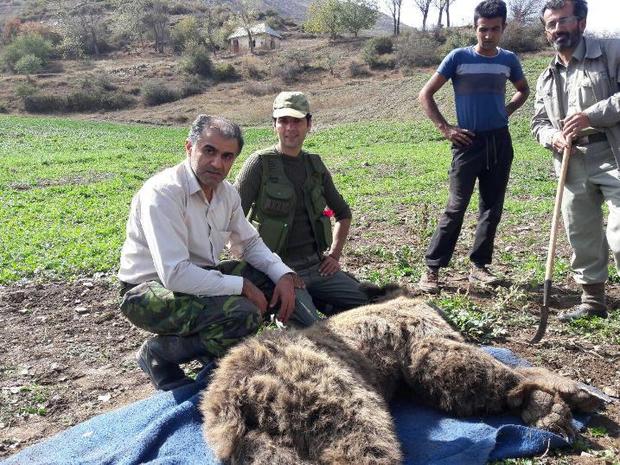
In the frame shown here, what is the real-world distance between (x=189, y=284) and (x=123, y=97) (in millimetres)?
44118

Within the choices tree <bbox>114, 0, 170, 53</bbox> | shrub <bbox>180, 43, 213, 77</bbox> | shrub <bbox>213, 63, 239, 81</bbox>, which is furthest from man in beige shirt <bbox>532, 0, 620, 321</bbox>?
tree <bbox>114, 0, 170, 53</bbox>

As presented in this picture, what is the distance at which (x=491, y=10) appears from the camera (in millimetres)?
5379

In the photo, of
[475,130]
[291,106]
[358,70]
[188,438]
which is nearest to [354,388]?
[188,438]

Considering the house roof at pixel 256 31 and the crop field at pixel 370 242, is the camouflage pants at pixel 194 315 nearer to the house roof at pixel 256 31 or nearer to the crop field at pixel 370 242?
the crop field at pixel 370 242

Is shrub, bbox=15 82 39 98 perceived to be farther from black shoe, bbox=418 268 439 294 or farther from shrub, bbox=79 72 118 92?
black shoe, bbox=418 268 439 294

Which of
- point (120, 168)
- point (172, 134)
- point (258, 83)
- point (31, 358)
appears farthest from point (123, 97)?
point (31, 358)

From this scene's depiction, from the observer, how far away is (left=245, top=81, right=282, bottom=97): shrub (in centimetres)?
4316

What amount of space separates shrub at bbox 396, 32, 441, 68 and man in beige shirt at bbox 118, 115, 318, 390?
141 feet

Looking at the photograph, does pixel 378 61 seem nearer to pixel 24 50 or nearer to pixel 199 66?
pixel 199 66

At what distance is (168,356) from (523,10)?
56071 millimetres

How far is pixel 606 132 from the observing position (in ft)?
15.3

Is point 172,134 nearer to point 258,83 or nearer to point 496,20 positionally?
point 258,83

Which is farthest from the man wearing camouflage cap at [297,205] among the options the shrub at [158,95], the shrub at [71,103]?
the shrub at [71,103]

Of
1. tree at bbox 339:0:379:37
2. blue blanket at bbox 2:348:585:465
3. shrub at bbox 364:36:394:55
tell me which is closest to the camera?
blue blanket at bbox 2:348:585:465
